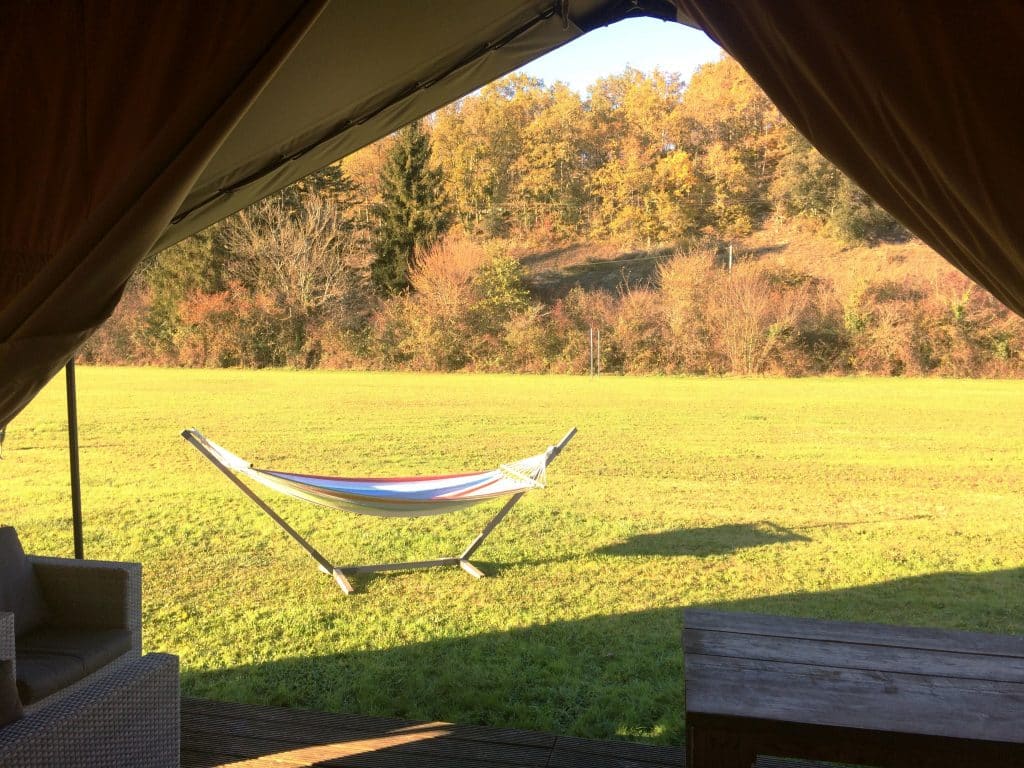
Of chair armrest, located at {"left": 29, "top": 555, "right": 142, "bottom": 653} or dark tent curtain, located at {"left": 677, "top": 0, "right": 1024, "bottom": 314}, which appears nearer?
dark tent curtain, located at {"left": 677, "top": 0, "right": 1024, "bottom": 314}

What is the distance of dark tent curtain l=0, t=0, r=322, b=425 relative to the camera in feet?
4.64

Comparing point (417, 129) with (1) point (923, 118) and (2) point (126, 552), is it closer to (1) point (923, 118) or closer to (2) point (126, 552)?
(2) point (126, 552)

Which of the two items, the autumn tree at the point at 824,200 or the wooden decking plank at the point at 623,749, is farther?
the autumn tree at the point at 824,200

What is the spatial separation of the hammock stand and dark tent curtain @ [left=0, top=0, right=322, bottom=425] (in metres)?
1.51

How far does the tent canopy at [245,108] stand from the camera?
3.84 feet

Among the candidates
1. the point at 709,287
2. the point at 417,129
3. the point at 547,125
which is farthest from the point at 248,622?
the point at 547,125

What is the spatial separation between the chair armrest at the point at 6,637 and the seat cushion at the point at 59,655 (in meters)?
0.09

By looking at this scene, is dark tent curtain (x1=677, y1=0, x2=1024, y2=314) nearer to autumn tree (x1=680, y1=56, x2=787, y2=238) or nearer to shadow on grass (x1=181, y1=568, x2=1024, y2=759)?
shadow on grass (x1=181, y1=568, x2=1024, y2=759)

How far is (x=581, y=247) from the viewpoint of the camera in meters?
19.8

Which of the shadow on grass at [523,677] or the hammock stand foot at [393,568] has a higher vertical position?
the hammock stand foot at [393,568]

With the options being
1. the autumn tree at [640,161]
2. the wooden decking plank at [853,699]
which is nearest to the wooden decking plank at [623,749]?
the wooden decking plank at [853,699]

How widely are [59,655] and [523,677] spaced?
1.51m

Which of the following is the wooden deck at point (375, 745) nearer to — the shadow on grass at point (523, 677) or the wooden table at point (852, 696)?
the shadow on grass at point (523, 677)

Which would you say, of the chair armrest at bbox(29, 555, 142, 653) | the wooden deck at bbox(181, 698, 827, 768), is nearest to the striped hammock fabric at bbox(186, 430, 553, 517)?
the chair armrest at bbox(29, 555, 142, 653)
